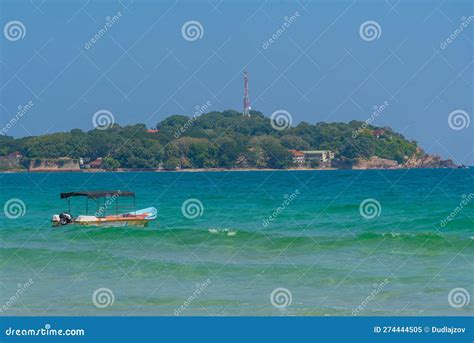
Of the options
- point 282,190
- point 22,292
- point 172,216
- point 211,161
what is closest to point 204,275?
point 22,292

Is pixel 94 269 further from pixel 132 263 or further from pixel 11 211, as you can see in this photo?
pixel 11 211

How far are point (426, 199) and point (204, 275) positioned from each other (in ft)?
94.2

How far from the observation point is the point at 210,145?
94.8m

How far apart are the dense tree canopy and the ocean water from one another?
178 ft

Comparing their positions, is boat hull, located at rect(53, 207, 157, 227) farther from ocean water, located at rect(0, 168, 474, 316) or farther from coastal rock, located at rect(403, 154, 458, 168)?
coastal rock, located at rect(403, 154, 458, 168)

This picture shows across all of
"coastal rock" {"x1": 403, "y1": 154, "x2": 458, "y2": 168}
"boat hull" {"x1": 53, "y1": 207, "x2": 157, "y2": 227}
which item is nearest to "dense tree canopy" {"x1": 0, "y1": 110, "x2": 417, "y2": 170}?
"coastal rock" {"x1": 403, "y1": 154, "x2": 458, "y2": 168}

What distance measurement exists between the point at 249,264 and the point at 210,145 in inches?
2889

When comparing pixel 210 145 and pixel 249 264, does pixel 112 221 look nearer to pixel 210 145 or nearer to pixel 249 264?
pixel 249 264

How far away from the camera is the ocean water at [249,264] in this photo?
54.5 ft

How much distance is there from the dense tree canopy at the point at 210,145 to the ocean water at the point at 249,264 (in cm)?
5419

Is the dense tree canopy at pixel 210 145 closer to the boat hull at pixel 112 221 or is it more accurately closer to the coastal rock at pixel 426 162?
the coastal rock at pixel 426 162

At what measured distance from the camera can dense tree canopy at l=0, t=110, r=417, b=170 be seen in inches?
3684

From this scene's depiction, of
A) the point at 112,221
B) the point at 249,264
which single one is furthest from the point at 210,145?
the point at 249,264

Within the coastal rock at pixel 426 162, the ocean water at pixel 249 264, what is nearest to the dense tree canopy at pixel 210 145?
the coastal rock at pixel 426 162
